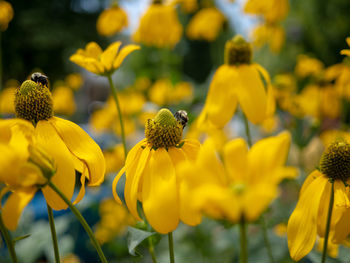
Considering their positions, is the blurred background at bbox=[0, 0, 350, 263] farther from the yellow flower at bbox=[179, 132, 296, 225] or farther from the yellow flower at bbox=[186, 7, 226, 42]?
the yellow flower at bbox=[179, 132, 296, 225]

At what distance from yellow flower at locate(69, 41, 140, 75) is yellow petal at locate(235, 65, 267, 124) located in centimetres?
26

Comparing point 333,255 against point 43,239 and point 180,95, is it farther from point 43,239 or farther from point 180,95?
point 180,95

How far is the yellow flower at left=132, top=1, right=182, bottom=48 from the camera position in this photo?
70.6 inches

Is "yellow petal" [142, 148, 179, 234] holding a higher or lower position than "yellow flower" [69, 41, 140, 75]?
lower

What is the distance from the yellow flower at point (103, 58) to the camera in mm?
700

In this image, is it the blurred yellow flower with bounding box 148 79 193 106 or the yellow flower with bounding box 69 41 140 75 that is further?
the blurred yellow flower with bounding box 148 79 193 106

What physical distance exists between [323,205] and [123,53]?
45 cm

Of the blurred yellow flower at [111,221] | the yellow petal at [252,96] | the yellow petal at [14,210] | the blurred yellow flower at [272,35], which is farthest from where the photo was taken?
the blurred yellow flower at [272,35]

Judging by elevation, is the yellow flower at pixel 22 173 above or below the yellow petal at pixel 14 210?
above

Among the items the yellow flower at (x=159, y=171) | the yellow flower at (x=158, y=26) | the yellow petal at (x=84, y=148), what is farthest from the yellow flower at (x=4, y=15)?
the yellow flower at (x=159, y=171)

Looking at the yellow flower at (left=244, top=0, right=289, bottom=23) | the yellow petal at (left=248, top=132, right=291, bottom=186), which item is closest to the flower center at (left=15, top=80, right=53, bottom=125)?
the yellow petal at (left=248, top=132, right=291, bottom=186)

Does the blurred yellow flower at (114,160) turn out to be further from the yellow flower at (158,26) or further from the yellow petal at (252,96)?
the yellow petal at (252,96)

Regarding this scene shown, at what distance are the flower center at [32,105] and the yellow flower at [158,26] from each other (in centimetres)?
122

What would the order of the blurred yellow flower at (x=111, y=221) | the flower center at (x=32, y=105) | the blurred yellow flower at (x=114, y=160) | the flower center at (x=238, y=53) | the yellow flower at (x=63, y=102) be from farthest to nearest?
1. the yellow flower at (x=63, y=102)
2. the blurred yellow flower at (x=111, y=221)
3. the blurred yellow flower at (x=114, y=160)
4. the flower center at (x=238, y=53)
5. the flower center at (x=32, y=105)
